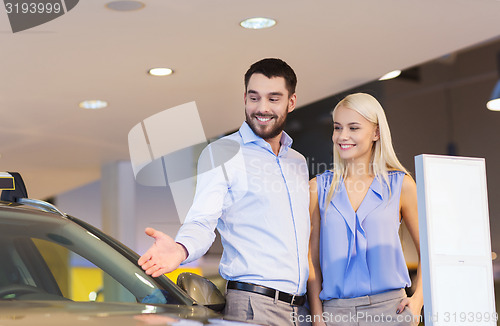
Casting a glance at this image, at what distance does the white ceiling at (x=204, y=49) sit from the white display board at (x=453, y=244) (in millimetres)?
2200

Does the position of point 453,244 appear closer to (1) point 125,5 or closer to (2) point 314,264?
(2) point 314,264

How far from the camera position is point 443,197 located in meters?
1.92

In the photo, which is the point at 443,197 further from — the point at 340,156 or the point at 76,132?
the point at 76,132

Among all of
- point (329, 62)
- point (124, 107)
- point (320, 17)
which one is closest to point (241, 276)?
point (320, 17)

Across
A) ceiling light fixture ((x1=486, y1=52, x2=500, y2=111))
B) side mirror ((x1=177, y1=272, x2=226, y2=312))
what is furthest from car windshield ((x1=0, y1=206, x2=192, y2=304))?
ceiling light fixture ((x1=486, y1=52, x2=500, y2=111))


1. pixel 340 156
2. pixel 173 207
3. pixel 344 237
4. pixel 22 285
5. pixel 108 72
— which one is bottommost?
pixel 22 285

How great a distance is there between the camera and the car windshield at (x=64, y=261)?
196 cm

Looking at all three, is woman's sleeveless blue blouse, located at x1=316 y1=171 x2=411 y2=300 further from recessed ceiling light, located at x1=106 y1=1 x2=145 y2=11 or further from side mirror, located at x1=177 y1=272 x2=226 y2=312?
recessed ceiling light, located at x1=106 y1=1 x2=145 y2=11

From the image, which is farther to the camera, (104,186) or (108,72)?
(104,186)

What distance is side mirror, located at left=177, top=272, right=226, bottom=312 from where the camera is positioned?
6.57 ft

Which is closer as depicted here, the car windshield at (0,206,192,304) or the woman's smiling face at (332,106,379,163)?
the car windshield at (0,206,192,304)

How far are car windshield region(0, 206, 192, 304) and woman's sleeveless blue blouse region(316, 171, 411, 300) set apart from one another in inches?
22.7

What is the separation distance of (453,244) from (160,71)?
377 centimetres

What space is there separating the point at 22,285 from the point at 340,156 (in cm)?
117
